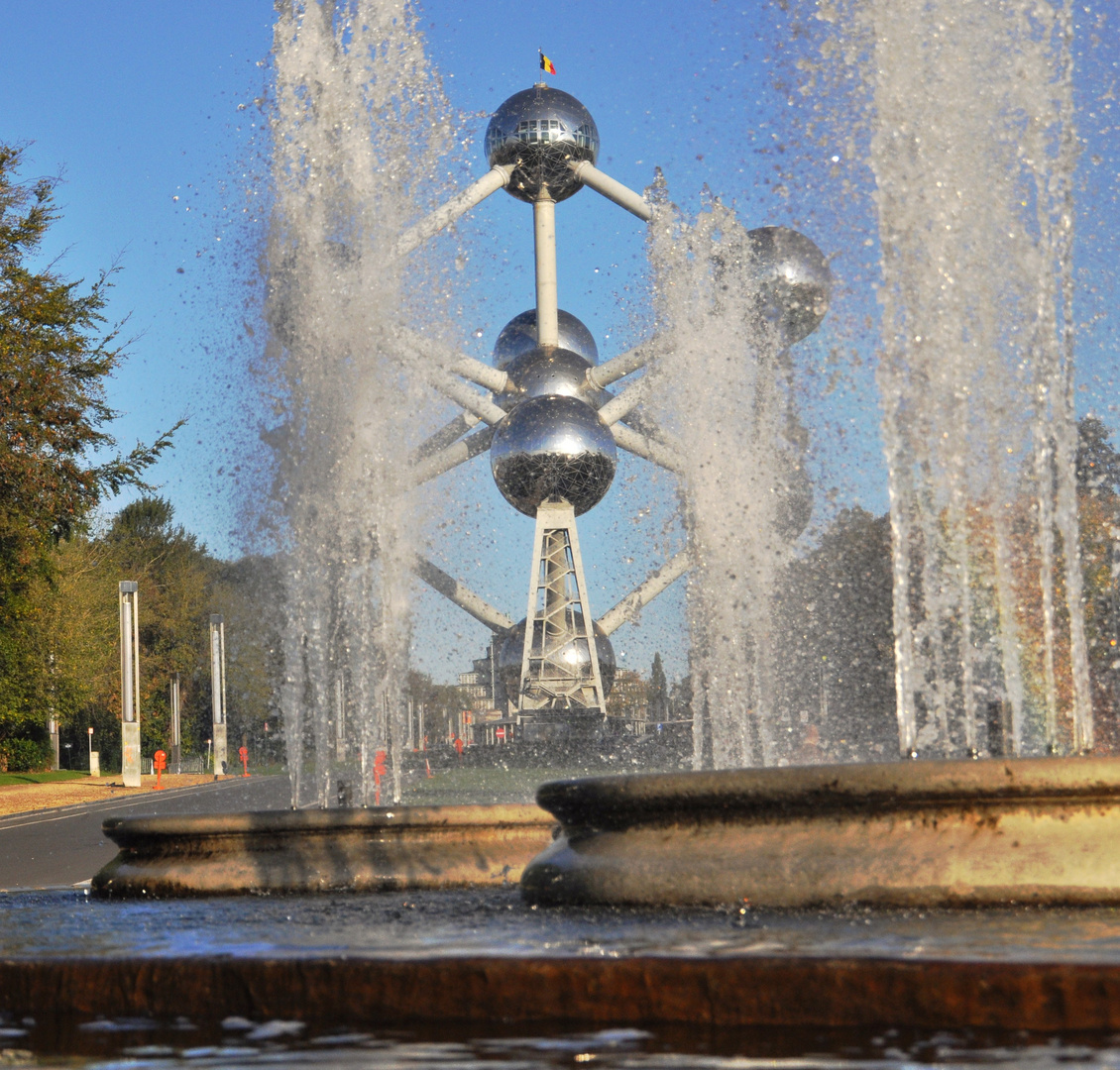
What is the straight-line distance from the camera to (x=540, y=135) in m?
47.3

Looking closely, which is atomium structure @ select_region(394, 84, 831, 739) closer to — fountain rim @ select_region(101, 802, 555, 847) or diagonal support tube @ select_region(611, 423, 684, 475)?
diagonal support tube @ select_region(611, 423, 684, 475)

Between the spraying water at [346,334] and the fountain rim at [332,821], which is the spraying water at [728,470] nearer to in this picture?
the spraying water at [346,334]

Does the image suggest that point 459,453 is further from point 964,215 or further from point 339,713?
point 964,215

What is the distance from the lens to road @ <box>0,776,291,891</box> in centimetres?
1413

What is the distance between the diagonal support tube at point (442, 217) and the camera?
67.3 feet

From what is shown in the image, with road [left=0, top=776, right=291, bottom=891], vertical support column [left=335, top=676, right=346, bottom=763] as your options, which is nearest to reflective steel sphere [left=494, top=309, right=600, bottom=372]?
vertical support column [left=335, top=676, right=346, bottom=763]

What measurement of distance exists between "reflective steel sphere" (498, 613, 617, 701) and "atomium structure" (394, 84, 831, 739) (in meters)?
0.04

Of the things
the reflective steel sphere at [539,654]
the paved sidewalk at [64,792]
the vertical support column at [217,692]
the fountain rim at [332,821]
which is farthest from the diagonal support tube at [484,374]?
the fountain rim at [332,821]

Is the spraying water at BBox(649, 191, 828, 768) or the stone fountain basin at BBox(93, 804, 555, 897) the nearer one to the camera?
the stone fountain basin at BBox(93, 804, 555, 897)

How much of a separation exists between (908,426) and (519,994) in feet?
31.0

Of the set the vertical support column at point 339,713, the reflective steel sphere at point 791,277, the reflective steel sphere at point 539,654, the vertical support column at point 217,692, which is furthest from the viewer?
the vertical support column at point 217,692

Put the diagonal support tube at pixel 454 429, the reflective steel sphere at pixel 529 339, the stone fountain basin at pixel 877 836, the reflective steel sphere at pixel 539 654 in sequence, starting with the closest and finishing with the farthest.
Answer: the stone fountain basin at pixel 877 836 → the reflective steel sphere at pixel 539 654 → the diagonal support tube at pixel 454 429 → the reflective steel sphere at pixel 529 339

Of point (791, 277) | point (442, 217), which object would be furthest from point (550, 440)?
point (442, 217)

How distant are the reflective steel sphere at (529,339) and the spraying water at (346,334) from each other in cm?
3077
